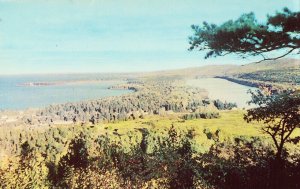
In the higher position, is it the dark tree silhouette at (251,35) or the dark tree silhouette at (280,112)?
the dark tree silhouette at (251,35)

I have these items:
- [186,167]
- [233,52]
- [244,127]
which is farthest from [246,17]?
[244,127]

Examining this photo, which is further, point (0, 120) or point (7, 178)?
point (0, 120)

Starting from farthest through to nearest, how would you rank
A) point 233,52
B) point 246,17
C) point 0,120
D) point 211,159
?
1. point 0,120
2. point 211,159
3. point 233,52
4. point 246,17

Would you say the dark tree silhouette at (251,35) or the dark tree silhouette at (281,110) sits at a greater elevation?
the dark tree silhouette at (251,35)

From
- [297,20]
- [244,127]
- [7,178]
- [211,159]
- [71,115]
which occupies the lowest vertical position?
[71,115]

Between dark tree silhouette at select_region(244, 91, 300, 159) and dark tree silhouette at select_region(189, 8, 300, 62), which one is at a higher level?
dark tree silhouette at select_region(189, 8, 300, 62)

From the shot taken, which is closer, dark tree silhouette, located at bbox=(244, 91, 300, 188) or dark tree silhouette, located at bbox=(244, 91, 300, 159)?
dark tree silhouette, located at bbox=(244, 91, 300, 188)

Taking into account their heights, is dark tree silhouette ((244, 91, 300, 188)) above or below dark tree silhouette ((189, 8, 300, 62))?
below

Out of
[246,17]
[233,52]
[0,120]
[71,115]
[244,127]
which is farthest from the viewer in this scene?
[71,115]

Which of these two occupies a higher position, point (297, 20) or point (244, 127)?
point (297, 20)

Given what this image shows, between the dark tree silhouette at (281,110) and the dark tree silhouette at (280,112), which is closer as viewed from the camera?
the dark tree silhouette at (280,112)

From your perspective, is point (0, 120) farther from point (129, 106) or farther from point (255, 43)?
point (255, 43)
